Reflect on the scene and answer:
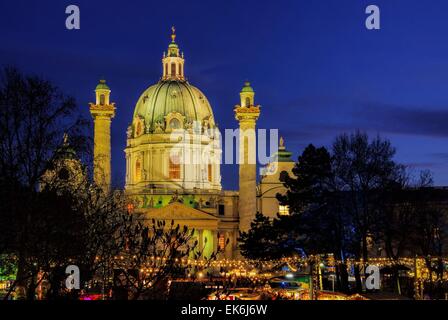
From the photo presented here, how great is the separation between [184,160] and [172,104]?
34.9 ft

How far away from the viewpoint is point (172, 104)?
150250mm

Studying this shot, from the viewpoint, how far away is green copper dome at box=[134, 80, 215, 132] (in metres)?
150

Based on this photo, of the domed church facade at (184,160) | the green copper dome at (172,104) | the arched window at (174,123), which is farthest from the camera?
the green copper dome at (172,104)

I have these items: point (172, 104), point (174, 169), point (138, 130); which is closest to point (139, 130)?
point (138, 130)

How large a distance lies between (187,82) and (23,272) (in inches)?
4650

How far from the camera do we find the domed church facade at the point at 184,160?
130 m

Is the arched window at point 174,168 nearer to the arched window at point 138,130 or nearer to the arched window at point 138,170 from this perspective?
the arched window at point 138,170

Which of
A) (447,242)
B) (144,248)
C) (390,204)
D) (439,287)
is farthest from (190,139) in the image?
(144,248)

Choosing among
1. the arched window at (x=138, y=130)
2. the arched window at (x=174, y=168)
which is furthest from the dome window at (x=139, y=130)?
the arched window at (x=174, y=168)

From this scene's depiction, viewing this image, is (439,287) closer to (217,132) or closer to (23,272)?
(23,272)

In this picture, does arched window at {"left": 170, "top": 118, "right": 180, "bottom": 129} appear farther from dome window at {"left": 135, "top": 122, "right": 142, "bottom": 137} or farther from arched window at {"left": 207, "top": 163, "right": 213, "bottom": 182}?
arched window at {"left": 207, "top": 163, "right": 213, "bottom": 182}

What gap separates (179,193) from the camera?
14138 cm

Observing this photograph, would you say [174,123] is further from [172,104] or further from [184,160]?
[184,160]

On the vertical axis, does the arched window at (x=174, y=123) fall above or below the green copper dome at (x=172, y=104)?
below
